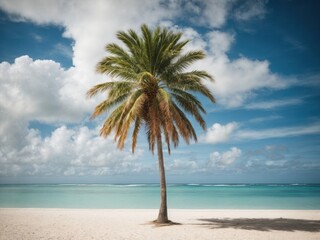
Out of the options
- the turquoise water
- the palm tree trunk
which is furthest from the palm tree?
the turquoise water

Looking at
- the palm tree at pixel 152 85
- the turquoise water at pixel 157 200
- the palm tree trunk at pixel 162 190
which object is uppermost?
the palm tree at pixel 152 85

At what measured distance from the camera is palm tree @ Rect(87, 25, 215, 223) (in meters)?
12.7

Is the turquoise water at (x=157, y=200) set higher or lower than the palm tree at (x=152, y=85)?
lower

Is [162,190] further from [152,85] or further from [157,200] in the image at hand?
[157,200]

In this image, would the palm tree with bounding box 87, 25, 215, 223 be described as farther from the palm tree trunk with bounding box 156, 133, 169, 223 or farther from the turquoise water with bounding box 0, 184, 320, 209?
the turquoise water with bounding box 0, 184, 320, 209

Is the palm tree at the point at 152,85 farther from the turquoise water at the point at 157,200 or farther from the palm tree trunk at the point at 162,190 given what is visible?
the turquoise water at the point at 157,200

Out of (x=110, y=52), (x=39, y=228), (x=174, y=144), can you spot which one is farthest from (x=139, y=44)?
(x=39, y=228)

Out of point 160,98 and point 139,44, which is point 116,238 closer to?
point 160,98

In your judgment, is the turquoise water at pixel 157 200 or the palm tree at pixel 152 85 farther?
the turquoise water at pixel 157 200

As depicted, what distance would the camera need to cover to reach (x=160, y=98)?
12.4m

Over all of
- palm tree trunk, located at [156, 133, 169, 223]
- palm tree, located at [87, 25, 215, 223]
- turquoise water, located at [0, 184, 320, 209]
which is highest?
palm tree, located at [87, 25, 215, 223]

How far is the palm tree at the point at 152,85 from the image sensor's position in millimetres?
12680

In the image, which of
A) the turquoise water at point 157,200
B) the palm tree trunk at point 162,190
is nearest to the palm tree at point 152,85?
the palm tree trunk at point 162,190

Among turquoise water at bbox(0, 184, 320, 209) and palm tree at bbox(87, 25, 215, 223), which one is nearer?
palm tree at bbox(87, 25, 215, 223)
